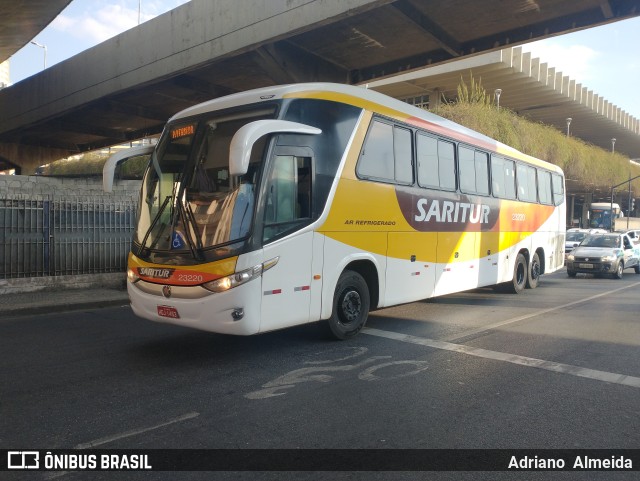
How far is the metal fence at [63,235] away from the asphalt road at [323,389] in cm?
327

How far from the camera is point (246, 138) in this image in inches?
202

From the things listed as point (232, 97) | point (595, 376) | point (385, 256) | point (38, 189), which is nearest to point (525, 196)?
point (385, 256)

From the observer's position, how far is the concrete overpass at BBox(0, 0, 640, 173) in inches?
509

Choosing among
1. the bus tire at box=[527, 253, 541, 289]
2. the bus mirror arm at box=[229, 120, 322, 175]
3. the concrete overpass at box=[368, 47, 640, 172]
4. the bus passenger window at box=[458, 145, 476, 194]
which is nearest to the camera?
the bus mirror arm at box=[229, 120, 322, 175]

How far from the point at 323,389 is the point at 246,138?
275cm

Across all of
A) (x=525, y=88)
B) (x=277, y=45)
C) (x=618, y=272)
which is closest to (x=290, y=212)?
(x=277, y=45)

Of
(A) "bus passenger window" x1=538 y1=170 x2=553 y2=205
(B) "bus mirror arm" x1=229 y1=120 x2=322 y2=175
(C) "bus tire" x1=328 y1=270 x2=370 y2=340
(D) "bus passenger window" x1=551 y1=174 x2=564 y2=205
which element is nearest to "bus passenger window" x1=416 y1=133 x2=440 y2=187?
(C) "bus tire" x1=328 y1=270 x2=370 y2=340

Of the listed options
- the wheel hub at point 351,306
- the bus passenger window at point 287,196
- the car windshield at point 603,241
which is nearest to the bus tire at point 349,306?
the wheel hub at point 351,306

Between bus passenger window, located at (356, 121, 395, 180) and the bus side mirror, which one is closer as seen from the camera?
the bus side mirror

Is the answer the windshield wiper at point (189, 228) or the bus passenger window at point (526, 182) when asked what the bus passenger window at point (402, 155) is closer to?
the windshield wiper at point (189, 228)

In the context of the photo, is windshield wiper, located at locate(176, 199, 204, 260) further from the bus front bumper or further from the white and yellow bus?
the bus front bumper

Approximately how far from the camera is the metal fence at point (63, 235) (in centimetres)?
1126

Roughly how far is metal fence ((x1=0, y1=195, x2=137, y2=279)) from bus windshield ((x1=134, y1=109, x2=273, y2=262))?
252 inches

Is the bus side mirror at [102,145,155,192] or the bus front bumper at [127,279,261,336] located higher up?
the bus side mirror at [102,145,155,192]
